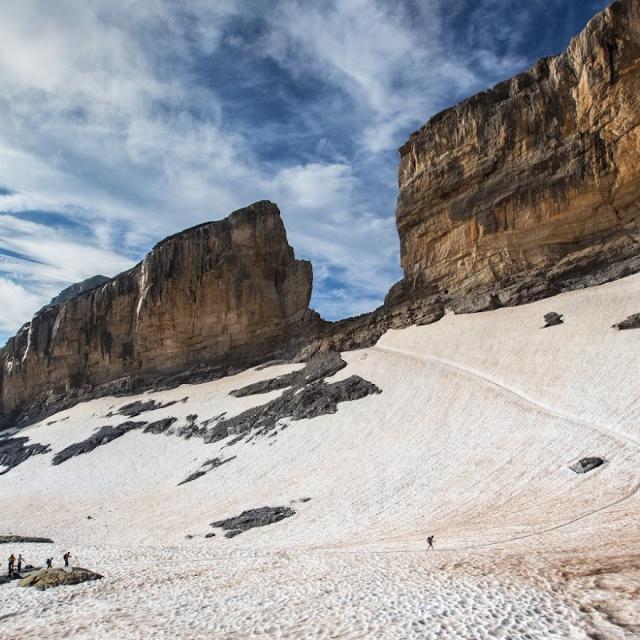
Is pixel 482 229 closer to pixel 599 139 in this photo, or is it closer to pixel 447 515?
pixel 599 139

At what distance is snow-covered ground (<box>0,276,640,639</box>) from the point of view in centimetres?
941

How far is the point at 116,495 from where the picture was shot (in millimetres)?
33406

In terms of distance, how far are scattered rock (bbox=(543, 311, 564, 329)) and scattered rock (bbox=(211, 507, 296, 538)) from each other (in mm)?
22184

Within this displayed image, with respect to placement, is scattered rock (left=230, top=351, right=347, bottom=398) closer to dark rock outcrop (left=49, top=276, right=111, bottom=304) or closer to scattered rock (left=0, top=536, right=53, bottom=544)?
scattered rock (left=0, top=536, right=53, bottom=544)

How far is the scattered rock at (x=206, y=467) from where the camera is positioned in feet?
106

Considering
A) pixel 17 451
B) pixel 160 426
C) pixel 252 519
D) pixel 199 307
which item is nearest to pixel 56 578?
pixel 252 519

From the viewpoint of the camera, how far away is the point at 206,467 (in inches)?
1323

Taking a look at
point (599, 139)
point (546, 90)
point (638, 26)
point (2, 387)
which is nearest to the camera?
point (638, 26)

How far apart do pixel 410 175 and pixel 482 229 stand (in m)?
11.6

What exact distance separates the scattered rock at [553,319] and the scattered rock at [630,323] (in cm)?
413

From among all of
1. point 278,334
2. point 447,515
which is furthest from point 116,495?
point 278,334

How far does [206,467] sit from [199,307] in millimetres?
32027

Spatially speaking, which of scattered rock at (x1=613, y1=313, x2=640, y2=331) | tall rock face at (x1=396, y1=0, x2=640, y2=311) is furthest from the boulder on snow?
tall rock face at (x1=396, y1=0, x2=640, y2=311)

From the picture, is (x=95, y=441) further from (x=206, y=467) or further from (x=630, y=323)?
(x=630, y=323)
